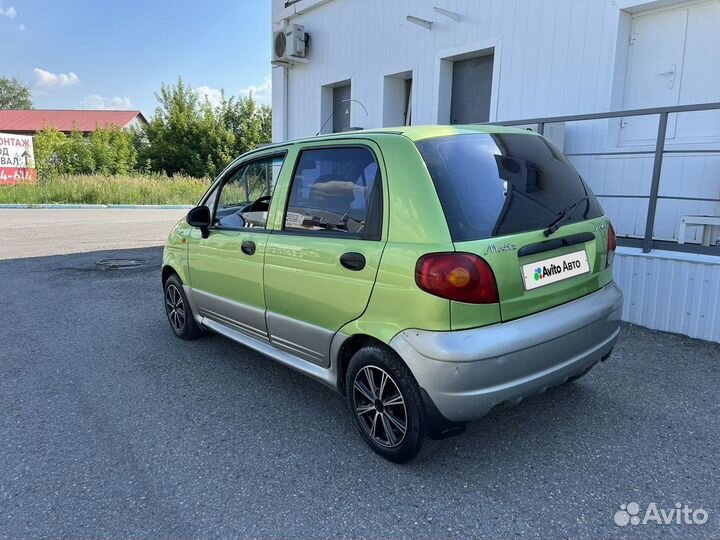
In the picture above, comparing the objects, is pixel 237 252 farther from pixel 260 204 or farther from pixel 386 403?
pixel 386 403

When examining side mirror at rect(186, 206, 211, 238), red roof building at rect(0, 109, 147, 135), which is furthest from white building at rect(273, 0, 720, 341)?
red roof building at rect(0, 109, 147, 135)

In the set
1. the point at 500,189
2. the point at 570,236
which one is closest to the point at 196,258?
the point at 500,189

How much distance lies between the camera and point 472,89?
7.50m

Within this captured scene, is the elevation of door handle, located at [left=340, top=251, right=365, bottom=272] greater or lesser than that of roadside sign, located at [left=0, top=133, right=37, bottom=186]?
lesser

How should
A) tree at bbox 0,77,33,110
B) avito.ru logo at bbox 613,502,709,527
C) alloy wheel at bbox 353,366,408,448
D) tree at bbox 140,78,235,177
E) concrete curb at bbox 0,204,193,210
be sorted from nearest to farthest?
avito.ru logo at bbox 613,502,709,527
alloy wheel at bbox 353,366,408,448
concrete curb at bbox 0,204,193,210
tree at bbox 140,78,235,177
tree at bbox 0,77,33,110

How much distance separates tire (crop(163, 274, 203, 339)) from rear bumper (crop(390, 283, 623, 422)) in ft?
8.51

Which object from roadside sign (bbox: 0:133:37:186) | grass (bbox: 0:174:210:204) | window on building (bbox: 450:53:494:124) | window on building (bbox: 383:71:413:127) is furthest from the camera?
roadside sign (bbox: 0:133:37:186)

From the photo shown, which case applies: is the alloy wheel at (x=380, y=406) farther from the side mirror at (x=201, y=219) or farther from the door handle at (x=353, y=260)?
the side mirror at (x=201, y=219)

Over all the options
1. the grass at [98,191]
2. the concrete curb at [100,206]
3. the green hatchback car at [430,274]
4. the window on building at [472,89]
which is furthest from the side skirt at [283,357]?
the grass at [98,191]

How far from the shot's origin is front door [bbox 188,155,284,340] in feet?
11.0

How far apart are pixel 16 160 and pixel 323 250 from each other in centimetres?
2773

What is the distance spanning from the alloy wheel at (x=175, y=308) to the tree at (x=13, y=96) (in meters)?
88.9

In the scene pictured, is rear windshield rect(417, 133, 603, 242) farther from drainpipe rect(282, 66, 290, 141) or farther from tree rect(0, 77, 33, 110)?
tree rect(0, 77, 33, 110)

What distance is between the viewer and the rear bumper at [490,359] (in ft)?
7.22
